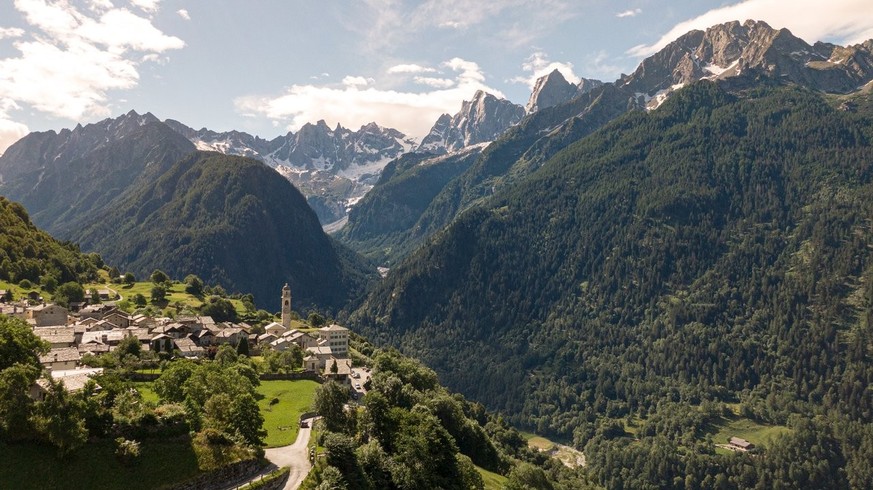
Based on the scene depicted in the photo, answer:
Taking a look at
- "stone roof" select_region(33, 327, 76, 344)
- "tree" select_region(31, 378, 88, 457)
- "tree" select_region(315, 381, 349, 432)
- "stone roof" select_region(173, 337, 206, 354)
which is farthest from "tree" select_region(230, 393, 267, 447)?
"stone roof" select_region(33, 327, 76, 344)

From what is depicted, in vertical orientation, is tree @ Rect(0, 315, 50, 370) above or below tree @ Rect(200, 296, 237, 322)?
above

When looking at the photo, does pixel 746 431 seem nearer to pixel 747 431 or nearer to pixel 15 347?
pixel 747 431

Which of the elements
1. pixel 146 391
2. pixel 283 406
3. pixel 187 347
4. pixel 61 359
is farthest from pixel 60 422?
pixel 187 347

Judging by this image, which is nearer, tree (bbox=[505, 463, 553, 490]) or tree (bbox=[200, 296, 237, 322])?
tree (bbox=[505, 463, 553, 490])

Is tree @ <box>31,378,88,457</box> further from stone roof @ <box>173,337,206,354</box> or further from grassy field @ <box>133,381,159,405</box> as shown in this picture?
stone roof @ <box>173,337,206,354</box>

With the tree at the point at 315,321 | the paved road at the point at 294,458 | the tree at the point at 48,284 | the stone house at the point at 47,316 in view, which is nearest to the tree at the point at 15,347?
the paved road at the point at 294,458
